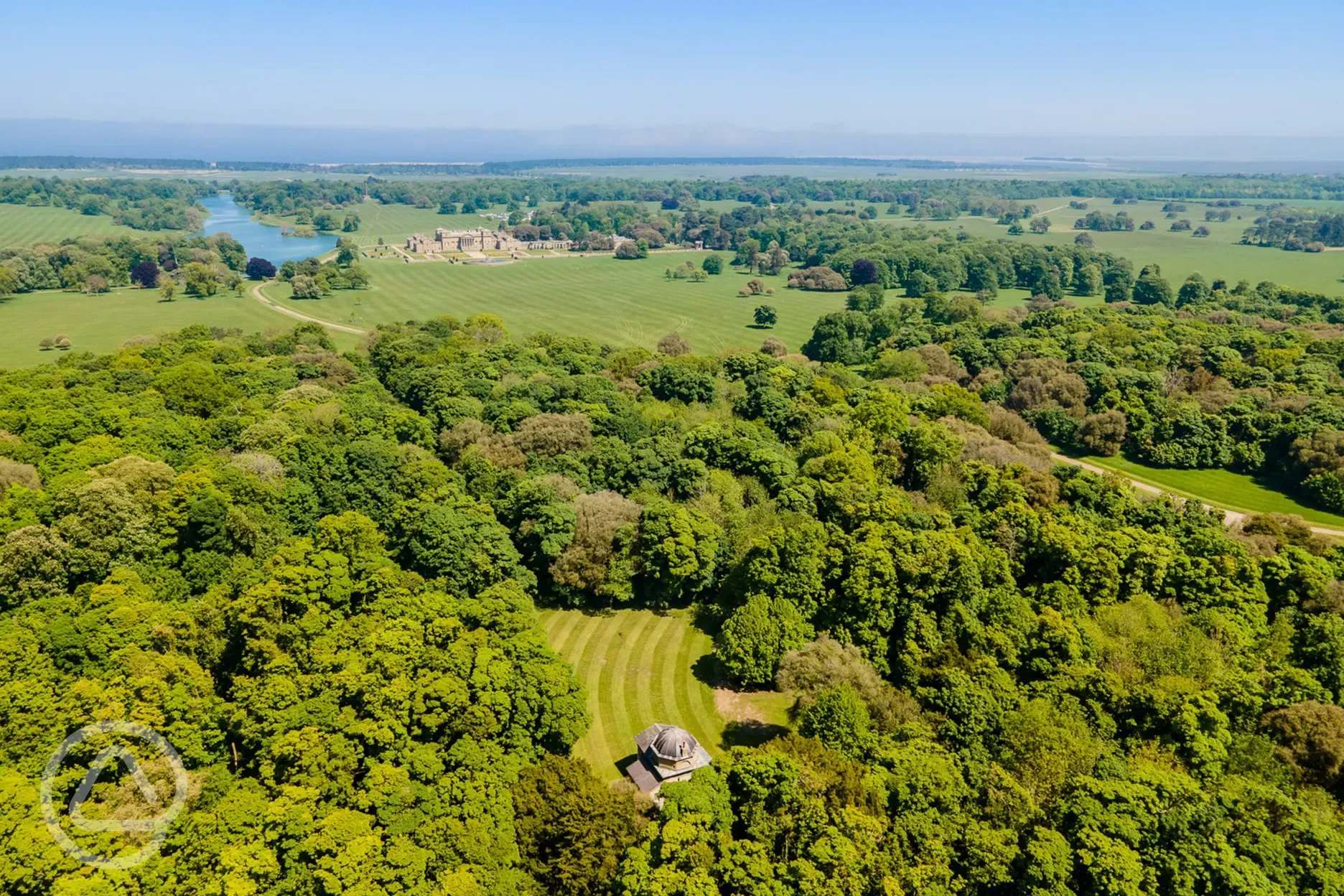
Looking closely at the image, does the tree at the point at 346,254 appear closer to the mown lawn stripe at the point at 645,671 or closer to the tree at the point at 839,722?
the mown lawn stripe at the point at 645,671

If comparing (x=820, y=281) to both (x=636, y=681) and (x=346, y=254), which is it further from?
(x=636, y=681)

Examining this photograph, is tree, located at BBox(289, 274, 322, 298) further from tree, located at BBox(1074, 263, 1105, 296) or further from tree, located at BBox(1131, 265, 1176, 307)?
tree, located at BBox(1131, 265, 1176, 307)

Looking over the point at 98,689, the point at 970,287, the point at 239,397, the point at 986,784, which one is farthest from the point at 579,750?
the point at 970,287

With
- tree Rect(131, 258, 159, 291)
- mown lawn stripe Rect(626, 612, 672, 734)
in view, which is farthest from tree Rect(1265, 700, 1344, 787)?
tree Rect(131, 258, 159, 291)

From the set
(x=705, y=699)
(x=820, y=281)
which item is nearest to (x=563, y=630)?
(x=705, y=699)

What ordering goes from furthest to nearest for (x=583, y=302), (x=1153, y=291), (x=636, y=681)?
(x=583, y=302) < (x=1153, y=291) < (x=636, y=681)

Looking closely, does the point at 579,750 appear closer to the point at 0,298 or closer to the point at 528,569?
the point at 528,569
